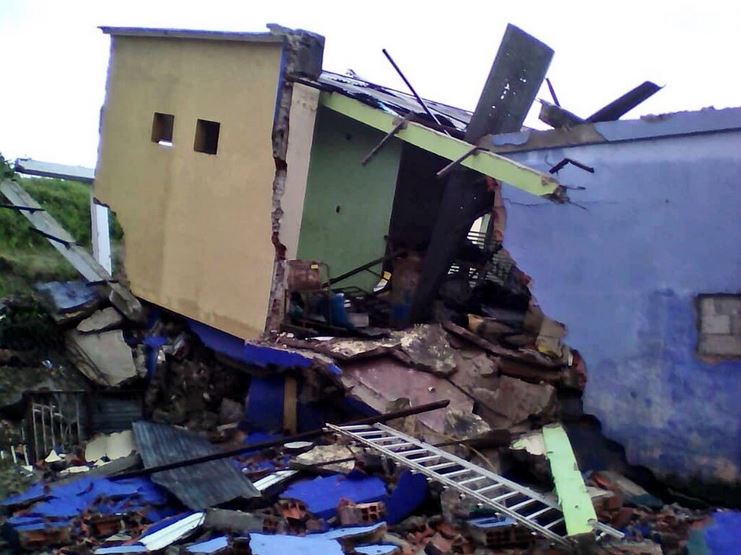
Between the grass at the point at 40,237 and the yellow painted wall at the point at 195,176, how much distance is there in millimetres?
1002

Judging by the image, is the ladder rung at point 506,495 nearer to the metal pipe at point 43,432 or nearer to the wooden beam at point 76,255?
the metal pipe at point 43,432

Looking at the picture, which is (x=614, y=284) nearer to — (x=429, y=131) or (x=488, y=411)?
(x=488, y=411)

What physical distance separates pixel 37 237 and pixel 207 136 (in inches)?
136

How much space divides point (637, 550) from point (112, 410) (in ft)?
20.1

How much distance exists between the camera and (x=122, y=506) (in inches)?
229

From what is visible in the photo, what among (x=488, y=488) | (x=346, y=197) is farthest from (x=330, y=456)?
(x=346, y=197)

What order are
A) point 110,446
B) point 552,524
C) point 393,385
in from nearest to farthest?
point 552,524 < point 393,385 < point 110,446

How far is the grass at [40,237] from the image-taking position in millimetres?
9188

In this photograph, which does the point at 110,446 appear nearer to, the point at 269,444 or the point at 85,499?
the point at 85,499

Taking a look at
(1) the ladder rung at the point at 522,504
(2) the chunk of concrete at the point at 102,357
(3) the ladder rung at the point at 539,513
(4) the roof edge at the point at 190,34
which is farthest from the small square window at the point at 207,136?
(3) the ladder rung at the point at 539,513

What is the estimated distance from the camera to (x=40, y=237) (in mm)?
10031

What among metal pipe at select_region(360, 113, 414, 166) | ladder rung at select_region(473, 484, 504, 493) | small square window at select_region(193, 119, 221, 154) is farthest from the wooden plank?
small square window at select_region(193, 119, 221, 154)

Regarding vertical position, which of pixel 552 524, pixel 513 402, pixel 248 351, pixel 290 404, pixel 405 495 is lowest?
pixel 405 495

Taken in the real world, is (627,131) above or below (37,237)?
above
